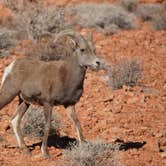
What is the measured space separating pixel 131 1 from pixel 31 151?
20360mm

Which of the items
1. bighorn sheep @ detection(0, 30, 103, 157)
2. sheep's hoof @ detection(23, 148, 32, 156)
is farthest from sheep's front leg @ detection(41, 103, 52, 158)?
sheep's hoof @ detection(23, 148, 32, 156)

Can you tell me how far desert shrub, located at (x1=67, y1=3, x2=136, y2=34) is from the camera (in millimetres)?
21216

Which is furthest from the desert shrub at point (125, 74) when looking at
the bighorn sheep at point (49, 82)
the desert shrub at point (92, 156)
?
the desert shrub at point (92, 156)

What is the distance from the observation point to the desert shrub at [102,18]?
21.2 metres

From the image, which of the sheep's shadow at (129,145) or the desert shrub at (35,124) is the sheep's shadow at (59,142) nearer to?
the desert shrub at (35,124)

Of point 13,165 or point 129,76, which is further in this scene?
point 129,76

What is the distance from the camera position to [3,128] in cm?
1016

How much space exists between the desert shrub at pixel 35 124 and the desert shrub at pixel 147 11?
52.5ft

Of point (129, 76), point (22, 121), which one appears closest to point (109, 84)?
point (129, 76)

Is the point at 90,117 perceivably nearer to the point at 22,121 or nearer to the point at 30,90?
the point at 22,121

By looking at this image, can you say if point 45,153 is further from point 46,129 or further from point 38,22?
point 38,22

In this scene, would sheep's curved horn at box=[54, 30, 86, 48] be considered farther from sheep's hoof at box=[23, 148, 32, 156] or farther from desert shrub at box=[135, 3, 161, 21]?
desert shrub at box=[135, 3, 161, 21]

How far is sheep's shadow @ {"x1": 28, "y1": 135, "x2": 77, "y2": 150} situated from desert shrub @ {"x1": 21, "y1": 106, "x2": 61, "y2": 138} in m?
0.17

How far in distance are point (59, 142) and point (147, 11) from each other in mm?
17795
